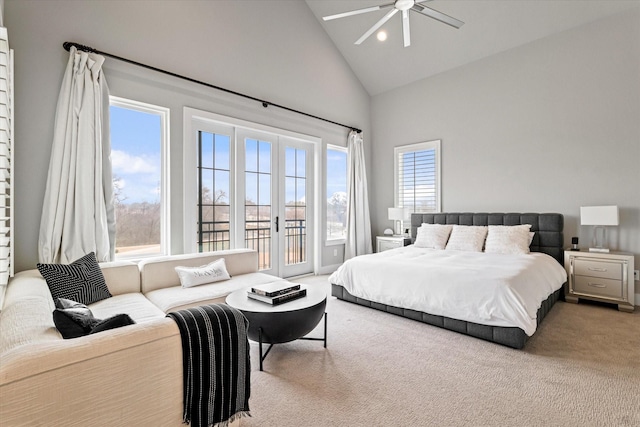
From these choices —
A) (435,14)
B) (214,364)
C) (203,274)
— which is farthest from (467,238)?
(214,364)

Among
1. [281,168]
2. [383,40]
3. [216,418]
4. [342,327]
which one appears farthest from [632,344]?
[383,40]

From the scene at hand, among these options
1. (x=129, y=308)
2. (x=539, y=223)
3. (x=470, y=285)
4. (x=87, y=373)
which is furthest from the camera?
(x=539, y=223)

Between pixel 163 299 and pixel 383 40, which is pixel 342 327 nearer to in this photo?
pixel 163 299

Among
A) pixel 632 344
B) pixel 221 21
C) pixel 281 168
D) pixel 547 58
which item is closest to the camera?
pixel 632 344

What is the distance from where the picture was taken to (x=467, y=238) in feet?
14.5

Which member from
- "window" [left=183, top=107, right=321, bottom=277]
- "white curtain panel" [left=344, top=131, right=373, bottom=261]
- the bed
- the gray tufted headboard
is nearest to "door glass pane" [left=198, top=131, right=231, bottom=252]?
"window" [left=183, top=107, right=321, bottom=277]

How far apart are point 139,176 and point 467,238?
425cm

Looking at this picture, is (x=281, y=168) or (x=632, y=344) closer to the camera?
(x=632, y=344)

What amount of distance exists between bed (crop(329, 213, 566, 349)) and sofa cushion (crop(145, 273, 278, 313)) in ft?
3.95

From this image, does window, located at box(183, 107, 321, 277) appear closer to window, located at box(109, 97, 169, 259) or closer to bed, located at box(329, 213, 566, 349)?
window, located at box(109, 97, 169, 259)

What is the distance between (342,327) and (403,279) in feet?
2.56

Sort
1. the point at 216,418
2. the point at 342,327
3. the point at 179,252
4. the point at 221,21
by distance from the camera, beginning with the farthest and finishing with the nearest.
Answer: the point at 221,21
the point at 179,252
the point at 342,327
the point at 216,418

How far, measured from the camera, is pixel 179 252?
12.3 feet

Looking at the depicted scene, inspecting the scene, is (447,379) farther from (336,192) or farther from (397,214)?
(336,192)
